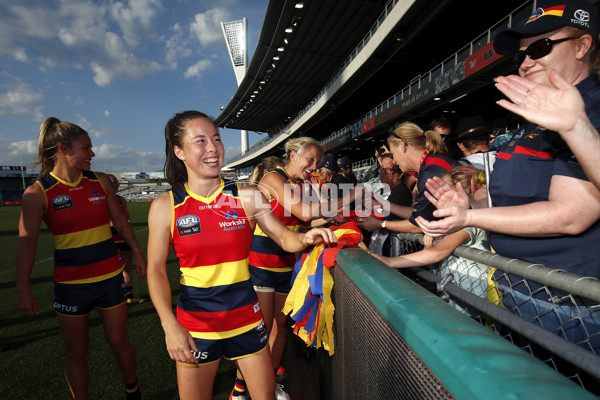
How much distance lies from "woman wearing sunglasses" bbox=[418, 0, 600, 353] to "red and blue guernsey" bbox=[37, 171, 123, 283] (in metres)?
2.51

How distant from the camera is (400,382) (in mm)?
819

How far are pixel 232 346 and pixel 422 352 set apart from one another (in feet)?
4.61

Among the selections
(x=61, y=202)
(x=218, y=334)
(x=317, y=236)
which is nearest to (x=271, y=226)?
(x=317, y=236)

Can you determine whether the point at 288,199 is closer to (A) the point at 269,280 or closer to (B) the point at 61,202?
(A) the point at 269,280

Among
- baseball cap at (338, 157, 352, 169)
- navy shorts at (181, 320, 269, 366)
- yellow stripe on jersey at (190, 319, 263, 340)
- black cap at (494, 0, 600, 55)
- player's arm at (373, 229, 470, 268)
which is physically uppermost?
black cap at (494, 0, 600, 55)

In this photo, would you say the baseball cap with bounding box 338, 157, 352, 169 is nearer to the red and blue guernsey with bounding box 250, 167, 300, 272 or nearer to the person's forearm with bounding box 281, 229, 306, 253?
the red and blue guernsey with bounding box 250, 167, 300, 272

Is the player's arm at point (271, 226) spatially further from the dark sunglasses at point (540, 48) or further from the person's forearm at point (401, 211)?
the person's forearm at point (401, 211)

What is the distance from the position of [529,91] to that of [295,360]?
3.24 metres

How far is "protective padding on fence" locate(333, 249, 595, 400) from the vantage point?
482 millimetres

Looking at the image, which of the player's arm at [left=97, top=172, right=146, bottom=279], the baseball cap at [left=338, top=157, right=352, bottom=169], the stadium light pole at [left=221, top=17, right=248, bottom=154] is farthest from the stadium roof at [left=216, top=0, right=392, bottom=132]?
the stadium light pole at [left=221, top=17, right=248, bottom=154]

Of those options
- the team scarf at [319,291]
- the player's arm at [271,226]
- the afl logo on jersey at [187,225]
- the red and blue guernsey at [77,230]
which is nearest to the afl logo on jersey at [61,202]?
the red and blue guernsey at [77,230]

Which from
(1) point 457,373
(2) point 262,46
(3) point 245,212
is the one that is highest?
(2) point 262,46

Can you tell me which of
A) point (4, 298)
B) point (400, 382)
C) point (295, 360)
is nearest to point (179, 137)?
point (400, 382)

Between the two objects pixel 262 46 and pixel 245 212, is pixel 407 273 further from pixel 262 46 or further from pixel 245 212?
pixel 262 46
